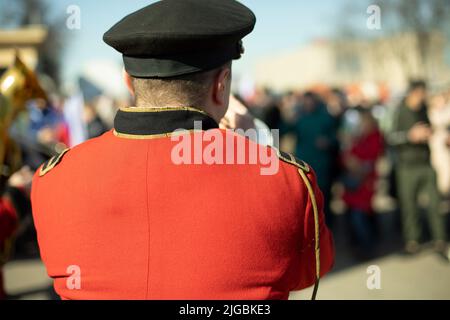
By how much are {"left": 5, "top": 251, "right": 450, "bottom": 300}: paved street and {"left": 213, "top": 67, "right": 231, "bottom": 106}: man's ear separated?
3.42 metres

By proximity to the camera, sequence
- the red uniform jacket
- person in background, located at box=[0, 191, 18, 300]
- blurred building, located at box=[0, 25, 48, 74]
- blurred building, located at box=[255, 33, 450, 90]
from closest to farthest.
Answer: the red uniform jacket → person in background, located at box=[0, 191, 18, 300] → blurred building, located at box=[0, 25, 48, 74] → blurred building, located at box=[255, 33, 450, 90]

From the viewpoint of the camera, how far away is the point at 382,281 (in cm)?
501

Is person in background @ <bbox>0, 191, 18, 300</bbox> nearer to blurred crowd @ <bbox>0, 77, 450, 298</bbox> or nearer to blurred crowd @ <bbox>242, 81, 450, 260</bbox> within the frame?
blurred crowd @ <bbox>0, 77, 450, 298</bbox>

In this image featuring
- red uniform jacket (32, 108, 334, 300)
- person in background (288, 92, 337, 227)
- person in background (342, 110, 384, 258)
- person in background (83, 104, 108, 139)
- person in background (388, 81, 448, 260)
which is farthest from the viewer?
person in background (83, 104, 108, 139)

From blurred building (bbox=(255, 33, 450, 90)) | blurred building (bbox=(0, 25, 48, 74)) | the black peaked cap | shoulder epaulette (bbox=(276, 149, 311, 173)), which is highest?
the black peaked cap

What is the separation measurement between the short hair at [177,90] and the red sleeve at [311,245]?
0.35 m

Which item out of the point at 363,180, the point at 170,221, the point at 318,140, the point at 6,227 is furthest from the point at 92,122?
the point at 170,221

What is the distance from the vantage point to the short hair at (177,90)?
1382 millimetres

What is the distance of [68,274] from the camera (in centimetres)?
141

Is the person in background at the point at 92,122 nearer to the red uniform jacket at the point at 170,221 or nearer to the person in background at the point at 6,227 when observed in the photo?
the person in background at the point at 6,227

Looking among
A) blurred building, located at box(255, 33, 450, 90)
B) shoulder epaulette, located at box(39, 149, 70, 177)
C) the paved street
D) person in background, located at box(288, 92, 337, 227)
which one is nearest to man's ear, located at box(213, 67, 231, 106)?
shoulder epaulette, located at box(39, 149, 70, 177)

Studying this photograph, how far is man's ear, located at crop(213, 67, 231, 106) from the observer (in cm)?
143
